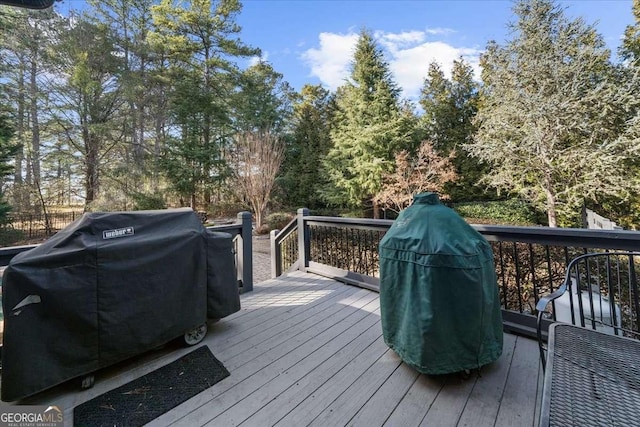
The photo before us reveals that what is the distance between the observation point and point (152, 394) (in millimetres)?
1644


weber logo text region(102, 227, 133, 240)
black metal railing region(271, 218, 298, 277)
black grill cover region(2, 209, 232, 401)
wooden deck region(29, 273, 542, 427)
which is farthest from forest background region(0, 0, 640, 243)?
weber logo text region(102, 227, 133, 240)

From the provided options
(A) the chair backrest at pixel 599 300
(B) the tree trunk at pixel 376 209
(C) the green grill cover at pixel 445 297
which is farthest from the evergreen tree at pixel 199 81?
(A) the chair backrest at pixel 599 300

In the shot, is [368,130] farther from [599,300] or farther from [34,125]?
[34,125]

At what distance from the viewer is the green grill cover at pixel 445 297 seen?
155 cm

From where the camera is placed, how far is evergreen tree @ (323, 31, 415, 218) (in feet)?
32.4

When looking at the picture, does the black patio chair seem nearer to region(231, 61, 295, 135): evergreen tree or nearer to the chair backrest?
the chair backrest

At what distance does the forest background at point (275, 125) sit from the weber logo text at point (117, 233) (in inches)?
330

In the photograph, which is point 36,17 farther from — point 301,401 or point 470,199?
point 470,199

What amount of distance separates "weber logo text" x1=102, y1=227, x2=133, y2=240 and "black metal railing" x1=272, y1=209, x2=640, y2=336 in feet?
7.40

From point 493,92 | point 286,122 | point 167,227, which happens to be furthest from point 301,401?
point 286,122

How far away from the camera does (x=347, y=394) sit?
1.62m

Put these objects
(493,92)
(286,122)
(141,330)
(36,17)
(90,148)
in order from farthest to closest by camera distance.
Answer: (286,122)
(90,148)
(36,17)
(493,92)
(141,330)

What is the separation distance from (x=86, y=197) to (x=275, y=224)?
742 centimetres

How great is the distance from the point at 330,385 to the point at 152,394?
1.08 m
